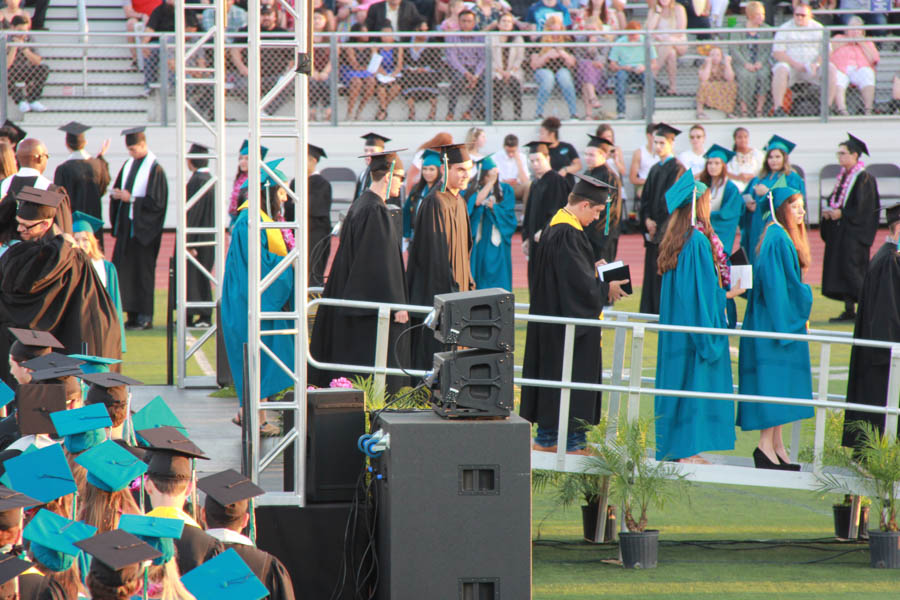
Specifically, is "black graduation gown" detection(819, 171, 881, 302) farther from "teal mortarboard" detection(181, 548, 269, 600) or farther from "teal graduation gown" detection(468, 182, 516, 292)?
"teal mortarboard" detection(181, 548, 269, 600)

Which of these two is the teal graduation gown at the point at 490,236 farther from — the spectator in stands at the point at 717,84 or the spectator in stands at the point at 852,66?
the spectator in stands at the point at 852,66

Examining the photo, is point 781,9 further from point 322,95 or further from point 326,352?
point 326,352

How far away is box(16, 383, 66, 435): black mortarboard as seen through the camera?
19.2ft

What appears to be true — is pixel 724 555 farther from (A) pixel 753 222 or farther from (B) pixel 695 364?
(A) pixel 753 222

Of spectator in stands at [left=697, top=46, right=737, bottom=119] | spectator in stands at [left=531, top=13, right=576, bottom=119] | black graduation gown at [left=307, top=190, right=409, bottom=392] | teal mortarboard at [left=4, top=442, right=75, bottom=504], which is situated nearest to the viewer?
teal mortarboard at [left=4, top=442, right=75, bottom=504]

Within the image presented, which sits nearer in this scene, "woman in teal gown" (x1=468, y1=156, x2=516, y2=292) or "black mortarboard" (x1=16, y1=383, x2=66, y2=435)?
"black mortarboard" (x1=16, y1=383, x2=66, y2=435)

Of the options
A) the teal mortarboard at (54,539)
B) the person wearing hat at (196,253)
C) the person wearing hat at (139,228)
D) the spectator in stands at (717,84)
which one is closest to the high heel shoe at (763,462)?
the teal mortarboard at (54,539)

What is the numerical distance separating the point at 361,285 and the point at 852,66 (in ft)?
44.9

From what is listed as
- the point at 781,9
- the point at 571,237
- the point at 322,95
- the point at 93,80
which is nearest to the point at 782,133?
the point at 781,9

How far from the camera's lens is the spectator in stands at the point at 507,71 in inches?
773

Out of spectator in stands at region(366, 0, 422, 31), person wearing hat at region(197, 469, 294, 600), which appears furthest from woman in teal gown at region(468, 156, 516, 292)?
person wearing hat at region(197, 469, 294, 600)

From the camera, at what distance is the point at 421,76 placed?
1994 cm

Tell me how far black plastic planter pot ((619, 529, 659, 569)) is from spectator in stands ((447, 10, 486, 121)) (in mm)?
13124

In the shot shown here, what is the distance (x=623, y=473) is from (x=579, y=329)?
1337mm
